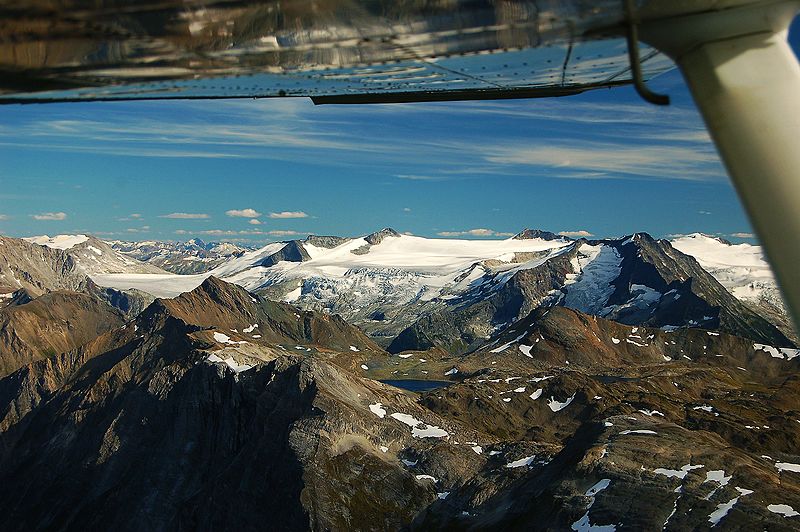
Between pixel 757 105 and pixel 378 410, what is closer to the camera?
pixel 757 105

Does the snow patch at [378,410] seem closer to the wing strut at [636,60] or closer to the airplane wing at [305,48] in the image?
the airplane wing at [305,48]

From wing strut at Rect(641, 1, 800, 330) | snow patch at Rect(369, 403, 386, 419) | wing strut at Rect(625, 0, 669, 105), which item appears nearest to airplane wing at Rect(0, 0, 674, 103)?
wing strut at Rect(625, 0, 669, 105)

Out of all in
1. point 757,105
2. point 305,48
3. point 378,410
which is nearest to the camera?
point 757,105

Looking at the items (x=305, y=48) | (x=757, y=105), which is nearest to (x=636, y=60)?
(x=757, y=105)

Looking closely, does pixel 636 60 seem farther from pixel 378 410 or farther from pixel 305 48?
pixel 378 410

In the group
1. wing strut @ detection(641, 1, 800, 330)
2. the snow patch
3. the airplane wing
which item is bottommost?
the snow patch

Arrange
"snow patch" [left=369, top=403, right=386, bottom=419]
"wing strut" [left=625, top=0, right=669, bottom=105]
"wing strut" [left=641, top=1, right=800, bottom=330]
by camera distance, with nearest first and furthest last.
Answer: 1. "wing strut" [left=641, top=1, right=800, bottom=330]
2. "wing strut" [left=625, top=0, right=669, bottom=105]
3. "snow patch" [left=369, top=403, right=386, bottom=419]

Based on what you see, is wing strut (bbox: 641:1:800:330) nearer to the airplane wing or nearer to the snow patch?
the airplane wing

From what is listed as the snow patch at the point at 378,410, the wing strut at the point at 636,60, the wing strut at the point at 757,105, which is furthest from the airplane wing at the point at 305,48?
the snow patch at the point at 378,410
